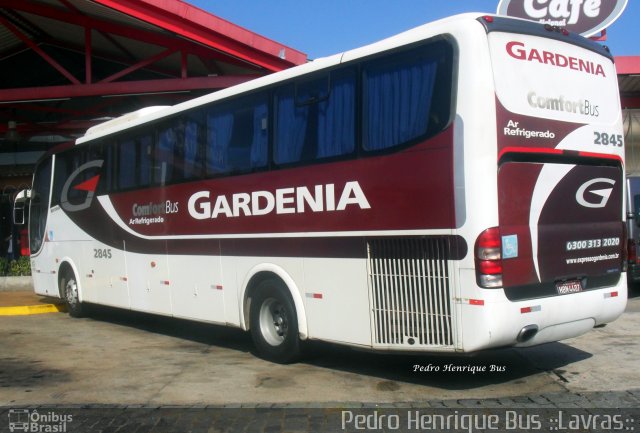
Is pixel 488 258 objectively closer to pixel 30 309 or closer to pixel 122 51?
pixel 30 309

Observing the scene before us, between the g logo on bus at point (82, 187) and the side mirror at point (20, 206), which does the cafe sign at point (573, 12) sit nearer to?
the g logo on bus at point (82, 187)

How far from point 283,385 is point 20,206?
990 centimetres

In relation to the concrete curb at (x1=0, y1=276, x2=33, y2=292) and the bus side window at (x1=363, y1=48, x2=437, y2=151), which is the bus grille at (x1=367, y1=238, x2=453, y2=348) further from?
the concrete curb at (x1=0, y1=276, x2=33, y2=292)

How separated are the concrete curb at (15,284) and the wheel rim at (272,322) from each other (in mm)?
10763

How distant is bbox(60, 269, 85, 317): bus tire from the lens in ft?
40.5

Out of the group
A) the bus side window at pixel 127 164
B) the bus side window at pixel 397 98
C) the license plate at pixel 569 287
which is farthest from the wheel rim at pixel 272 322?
the bus side window at pixel 127 164

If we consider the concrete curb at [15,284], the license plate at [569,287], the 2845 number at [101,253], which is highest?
the 2845 number at [101,253]

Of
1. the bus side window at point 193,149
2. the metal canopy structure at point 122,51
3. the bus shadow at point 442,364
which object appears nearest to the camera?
the bus shadow at point 442,364

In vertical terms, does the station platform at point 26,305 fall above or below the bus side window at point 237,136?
below

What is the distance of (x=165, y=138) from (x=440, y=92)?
4893 mm

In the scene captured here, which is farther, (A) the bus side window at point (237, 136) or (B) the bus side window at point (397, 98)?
(A) the bus side window at point (237, 136)

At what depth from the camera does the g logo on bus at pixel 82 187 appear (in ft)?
37.3

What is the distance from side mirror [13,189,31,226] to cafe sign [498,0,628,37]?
40.0ft

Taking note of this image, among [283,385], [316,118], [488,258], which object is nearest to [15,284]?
[283,385]
